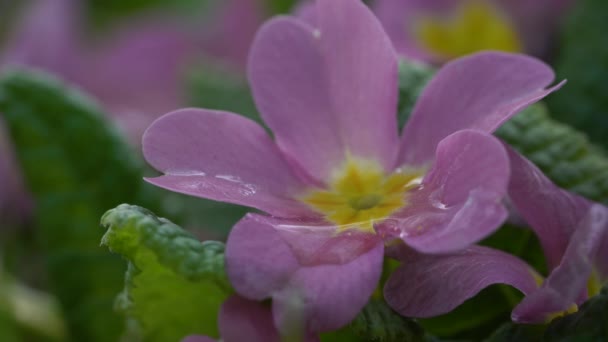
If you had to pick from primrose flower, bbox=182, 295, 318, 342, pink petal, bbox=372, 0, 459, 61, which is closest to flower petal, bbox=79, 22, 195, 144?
pink petal, bbox=372, 0, 459, 61

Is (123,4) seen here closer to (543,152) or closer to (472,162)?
(543,152)

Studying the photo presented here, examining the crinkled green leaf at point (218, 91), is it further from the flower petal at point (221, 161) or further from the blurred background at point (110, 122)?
the flower petal at point (221, 161)

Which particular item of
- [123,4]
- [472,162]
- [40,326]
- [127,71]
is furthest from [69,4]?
[472,162]

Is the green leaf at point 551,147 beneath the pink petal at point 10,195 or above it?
above

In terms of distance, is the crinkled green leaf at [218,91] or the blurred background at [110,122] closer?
the blurred background at [110,122]

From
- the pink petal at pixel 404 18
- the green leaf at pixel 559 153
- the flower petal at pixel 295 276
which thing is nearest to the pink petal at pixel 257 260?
the flower petal at pixel 295 276

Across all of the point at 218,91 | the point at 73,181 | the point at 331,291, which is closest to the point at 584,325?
the point at 331,291
